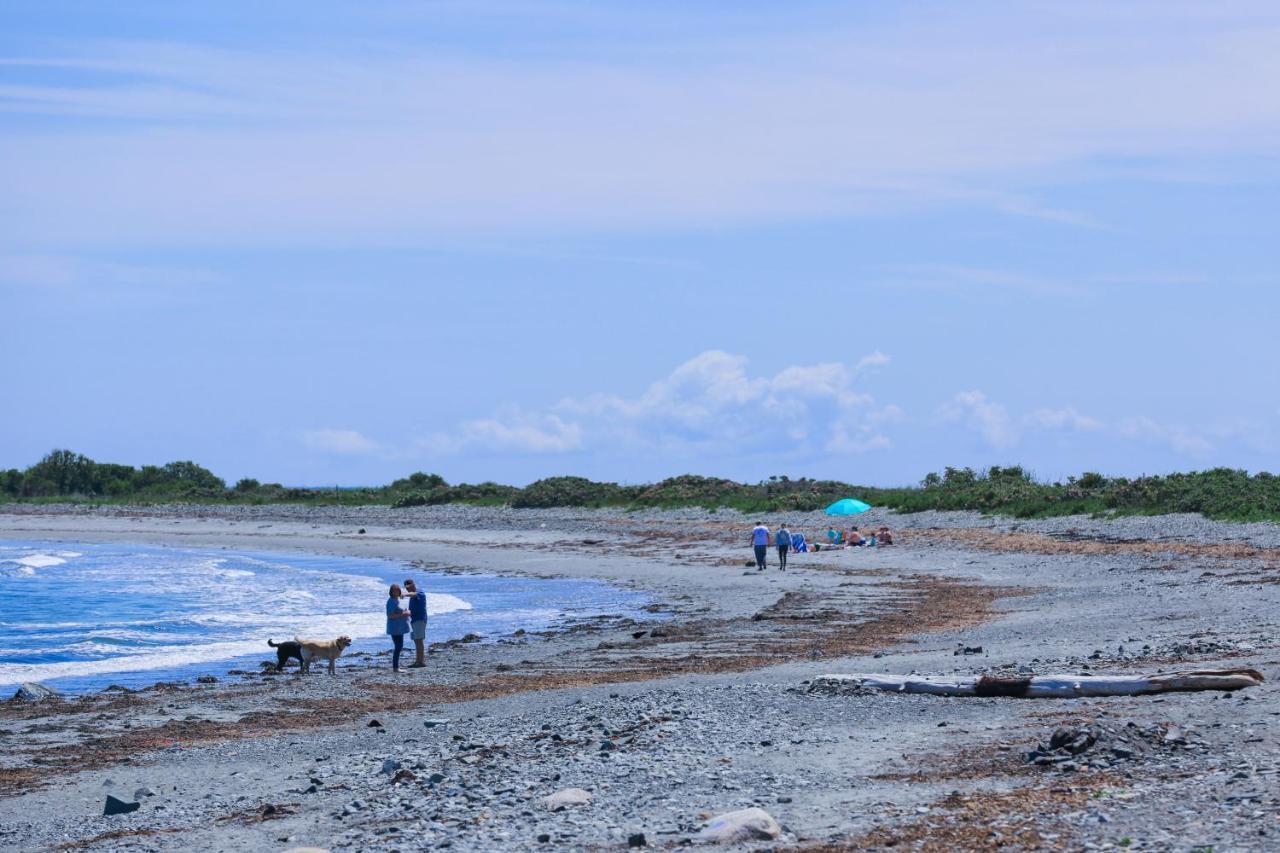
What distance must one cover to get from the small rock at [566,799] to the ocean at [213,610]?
14.0m

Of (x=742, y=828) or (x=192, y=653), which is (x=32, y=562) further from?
(x=742, y=828)

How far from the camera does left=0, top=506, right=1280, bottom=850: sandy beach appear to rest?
966 centimetres

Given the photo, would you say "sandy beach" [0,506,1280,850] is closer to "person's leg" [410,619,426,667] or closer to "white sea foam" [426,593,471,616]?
"person's leg" [410,619,426,667]

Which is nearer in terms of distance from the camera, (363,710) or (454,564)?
(363,710)

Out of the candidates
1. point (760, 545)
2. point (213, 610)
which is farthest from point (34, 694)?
point (760, 545)

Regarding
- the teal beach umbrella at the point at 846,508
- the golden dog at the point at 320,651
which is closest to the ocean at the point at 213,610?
the golden dog at the point at 320,651

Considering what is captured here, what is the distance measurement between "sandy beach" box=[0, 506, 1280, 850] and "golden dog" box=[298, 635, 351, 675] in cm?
60

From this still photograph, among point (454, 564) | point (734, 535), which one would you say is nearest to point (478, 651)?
point (454, 564)

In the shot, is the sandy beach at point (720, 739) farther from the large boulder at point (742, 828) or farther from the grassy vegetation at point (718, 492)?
the grassy vegetation at point (718, 492)

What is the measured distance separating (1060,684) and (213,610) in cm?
2677

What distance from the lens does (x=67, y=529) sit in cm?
7950

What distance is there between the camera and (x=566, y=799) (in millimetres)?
10727

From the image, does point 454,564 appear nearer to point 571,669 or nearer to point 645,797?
point 571,669

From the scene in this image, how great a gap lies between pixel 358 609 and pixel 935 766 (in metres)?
25.6
